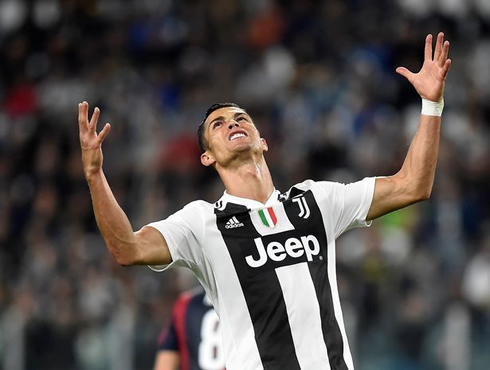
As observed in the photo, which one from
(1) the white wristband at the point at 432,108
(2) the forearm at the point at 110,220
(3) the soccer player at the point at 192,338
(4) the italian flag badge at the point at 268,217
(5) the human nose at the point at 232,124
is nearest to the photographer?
(2) the forearm at the point at 110,220

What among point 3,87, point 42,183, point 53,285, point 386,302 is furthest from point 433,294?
point 3,87

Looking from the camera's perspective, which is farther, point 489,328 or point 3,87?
point 3,87

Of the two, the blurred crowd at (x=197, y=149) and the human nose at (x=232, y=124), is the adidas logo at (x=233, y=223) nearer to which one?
the human nose at (x=232, y=124)

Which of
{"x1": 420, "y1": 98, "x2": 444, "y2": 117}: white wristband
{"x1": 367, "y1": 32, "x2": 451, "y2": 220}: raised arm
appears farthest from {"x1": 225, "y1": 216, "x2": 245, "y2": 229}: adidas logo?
{"x1": 420, "y1": 98, "x2": 444, "y2": 117}: white wristband

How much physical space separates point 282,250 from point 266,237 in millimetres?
105

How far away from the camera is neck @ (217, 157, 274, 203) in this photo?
5.76 m

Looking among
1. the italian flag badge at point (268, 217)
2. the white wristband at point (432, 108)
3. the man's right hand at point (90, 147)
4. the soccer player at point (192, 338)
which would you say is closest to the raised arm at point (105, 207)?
the man's right hand at point (90, 147)

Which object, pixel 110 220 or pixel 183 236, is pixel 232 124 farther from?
pixel 110 220

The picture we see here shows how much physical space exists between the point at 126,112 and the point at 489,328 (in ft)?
17.5

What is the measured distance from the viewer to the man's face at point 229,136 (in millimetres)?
5812

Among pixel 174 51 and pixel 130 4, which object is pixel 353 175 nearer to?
pixel 174 51

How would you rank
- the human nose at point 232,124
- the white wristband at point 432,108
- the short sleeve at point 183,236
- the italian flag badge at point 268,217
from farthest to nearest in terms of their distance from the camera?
the human nose at point 232,124 < the white wristband at point 432,108 < the italian flag badge at point 268,217 < the short sleeve at point 183,236

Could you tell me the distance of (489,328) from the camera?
35.5ft

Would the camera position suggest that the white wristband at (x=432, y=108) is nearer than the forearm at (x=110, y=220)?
No
